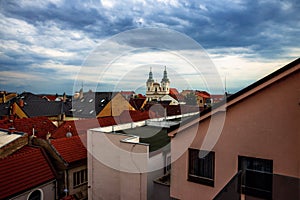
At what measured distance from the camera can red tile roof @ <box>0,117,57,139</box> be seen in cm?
→ 1942

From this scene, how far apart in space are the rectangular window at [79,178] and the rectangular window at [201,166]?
9425 mm

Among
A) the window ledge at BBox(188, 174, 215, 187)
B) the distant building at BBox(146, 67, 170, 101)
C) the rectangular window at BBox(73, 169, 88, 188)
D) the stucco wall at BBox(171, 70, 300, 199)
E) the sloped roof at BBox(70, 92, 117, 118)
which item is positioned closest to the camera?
the stucco wall at BBox(171, 70, 300, 199)

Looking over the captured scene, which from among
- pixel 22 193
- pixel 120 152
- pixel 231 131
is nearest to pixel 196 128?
pixel 231 131

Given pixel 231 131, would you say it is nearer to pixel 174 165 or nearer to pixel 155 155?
pixel 174 165

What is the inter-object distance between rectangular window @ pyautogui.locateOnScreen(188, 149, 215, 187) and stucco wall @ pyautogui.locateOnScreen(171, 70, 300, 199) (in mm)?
126

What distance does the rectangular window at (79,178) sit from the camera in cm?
1298

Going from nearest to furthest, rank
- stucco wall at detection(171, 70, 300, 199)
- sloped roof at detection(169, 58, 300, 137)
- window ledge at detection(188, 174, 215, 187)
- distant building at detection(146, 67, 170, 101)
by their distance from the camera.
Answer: sloped roof at detection(169, 58, 300, 137)
stucco wall at detection(171, 70, 300, 199)
window ledge at detection(188, 174, 215, 187)
distant building at detection(146, 67, 170, 101)

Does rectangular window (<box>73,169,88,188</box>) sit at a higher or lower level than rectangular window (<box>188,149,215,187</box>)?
lower

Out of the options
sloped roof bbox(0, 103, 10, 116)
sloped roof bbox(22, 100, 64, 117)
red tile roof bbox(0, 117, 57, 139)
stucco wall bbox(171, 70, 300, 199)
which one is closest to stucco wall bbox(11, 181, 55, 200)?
stucco wall bbox(171, 70, 300, 199)

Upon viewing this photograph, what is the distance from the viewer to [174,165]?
6.11 metres

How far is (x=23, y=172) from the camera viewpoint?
1045 centimetres

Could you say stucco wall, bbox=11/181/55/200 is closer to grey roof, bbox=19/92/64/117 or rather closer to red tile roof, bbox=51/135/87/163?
red tile roof, bbox=51/135/87/163

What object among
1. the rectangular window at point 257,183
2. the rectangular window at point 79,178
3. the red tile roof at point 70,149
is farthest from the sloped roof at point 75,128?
the rectangular window at point 257,183

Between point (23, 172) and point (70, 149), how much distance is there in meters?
3.34
